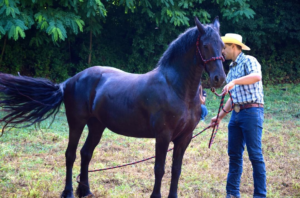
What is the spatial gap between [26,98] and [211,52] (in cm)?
255

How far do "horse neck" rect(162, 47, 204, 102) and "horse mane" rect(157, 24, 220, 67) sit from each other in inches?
2.6

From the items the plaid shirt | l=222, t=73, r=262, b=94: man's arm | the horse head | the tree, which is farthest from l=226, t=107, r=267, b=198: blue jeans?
the tree

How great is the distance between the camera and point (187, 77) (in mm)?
3688

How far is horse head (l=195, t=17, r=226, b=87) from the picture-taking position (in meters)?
3.38

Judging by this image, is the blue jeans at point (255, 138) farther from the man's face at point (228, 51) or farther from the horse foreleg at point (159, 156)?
the horse foreleg at point (159, 156)

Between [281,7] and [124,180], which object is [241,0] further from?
[124,180]

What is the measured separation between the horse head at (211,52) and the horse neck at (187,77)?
0.14 meters

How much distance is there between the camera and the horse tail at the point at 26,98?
4402mm

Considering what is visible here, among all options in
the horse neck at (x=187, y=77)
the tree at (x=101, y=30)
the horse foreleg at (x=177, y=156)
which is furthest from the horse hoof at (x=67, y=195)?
the tree at (x=101, y=30)

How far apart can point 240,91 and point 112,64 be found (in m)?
10.4

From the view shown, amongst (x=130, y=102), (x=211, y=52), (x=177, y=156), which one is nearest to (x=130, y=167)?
(x=177, y=156)

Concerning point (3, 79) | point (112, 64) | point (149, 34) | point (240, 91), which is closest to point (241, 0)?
point (149, 34)

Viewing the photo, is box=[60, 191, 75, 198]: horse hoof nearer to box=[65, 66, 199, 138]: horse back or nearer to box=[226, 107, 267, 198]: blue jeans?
box=[65, 66, 199, 138]: horse back

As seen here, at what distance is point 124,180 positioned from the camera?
5.02 metres
